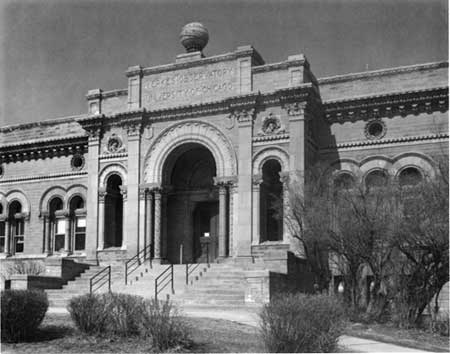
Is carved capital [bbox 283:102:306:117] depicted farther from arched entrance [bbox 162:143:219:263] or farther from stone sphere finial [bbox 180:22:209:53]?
stone sphere finial [bbox 180:22:209:53]

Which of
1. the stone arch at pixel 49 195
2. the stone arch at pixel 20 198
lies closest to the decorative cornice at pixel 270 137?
the stone arch at pixel 49 195

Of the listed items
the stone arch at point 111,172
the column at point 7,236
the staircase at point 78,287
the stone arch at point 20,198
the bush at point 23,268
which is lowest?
the staircase at point 78,287

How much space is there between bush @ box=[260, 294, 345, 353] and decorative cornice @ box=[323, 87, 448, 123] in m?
17.0

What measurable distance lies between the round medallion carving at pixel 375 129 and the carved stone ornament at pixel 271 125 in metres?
3.66

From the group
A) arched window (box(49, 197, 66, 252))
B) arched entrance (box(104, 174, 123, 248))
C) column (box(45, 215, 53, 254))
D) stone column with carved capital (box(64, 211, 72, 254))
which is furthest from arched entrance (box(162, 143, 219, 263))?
column (box(45, 215, 53, 254))

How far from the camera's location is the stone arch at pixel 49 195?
34.8 metres

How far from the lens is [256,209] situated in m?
28.1

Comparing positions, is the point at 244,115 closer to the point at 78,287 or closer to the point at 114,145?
the point at 114,145

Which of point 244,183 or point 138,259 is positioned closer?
point 244,183

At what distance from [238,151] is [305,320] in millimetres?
17218

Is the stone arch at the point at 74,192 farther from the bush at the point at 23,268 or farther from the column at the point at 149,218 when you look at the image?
the column at the point at 149,218

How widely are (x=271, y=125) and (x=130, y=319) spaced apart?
53.3 feet

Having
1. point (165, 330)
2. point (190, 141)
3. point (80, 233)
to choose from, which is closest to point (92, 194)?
point (80, 233)

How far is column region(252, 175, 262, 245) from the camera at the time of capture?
27.9 m
